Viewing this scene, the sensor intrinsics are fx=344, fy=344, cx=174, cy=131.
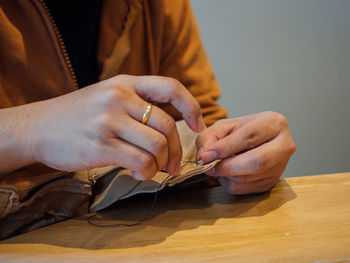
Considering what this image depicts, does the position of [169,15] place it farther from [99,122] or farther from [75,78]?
[99,122]

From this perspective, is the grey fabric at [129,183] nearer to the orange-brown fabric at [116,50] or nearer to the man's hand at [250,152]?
the man's hand at [250,152]

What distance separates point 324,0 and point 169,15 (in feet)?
3.44

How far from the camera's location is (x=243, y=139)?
533 millimetres

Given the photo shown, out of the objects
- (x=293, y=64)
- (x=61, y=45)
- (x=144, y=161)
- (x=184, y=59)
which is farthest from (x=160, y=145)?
(x=293, y=64)

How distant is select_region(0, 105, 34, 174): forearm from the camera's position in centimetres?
44

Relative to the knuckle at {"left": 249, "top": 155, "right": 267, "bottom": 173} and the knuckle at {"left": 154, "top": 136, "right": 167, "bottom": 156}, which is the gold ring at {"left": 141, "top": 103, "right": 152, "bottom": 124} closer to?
the knuckle at {"left": 154, "top": 136, "right": 167, "bottom": 156}

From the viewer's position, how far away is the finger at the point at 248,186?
0.55 m

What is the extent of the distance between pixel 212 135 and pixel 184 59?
0.30 meters

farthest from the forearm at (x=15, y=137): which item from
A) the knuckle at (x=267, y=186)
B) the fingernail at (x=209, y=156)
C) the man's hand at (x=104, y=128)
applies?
the knuckle at (x=267, y=186)

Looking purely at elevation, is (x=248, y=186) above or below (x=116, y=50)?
below

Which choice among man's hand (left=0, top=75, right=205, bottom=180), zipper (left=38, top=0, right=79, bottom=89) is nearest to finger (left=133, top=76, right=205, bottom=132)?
man's hand (left=0, top=75, right=205, bottom=180)

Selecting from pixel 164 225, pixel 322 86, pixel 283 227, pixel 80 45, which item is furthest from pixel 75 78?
pixel 322 86

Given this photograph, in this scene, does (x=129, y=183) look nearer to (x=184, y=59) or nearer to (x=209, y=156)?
(x=209, y=156)

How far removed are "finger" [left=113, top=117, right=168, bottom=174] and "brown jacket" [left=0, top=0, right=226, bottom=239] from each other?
162 mm
